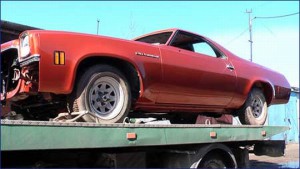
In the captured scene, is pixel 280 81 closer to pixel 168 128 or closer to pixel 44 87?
pixel 168 128

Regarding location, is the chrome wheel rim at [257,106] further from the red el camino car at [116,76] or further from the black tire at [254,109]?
the red el camino car at [116,76]

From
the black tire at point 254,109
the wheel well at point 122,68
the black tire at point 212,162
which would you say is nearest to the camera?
the wheel well at point 122,68

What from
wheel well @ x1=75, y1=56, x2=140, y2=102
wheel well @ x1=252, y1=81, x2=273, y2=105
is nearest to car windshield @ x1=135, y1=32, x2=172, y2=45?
wheel well @ x1=75, y1=56, x2=140, y2=102

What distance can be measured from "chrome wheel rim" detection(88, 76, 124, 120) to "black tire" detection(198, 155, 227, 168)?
1.42 meters

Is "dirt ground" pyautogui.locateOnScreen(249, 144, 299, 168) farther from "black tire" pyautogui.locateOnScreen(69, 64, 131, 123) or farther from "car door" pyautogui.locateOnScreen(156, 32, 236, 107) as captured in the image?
"black tire" pyautogui.locateOnScreen(69, 64, 131, 123)

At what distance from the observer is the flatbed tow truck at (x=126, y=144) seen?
3.60 meters

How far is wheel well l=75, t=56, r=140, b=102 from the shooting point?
482 centimetres

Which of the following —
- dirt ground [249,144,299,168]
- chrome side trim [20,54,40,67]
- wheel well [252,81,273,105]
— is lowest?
dirt ground [249,144,299,168]

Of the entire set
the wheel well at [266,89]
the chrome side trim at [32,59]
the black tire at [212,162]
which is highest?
the chrome side trim at [32,59]

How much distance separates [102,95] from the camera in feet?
16.2

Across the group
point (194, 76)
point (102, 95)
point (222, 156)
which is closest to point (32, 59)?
point (102, 95)

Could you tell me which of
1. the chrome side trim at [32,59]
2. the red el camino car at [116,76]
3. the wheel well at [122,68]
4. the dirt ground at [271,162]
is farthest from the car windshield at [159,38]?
the dirt ground at [271,162]

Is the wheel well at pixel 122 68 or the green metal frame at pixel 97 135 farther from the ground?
the wheel well at pixel 122 68

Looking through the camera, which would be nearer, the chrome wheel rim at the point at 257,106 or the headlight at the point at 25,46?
the headlight at the point at 25,46
